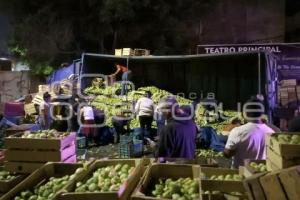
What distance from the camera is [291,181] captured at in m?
3.42

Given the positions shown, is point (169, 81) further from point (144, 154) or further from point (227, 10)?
point (227, 10)

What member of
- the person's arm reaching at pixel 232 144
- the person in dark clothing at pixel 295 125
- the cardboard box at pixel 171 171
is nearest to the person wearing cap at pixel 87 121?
the person in dark clothing at pixel 295 125

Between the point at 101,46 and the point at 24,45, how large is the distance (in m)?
4.20

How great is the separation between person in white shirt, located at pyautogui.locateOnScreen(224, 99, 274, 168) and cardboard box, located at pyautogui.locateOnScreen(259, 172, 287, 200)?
2.28 meters

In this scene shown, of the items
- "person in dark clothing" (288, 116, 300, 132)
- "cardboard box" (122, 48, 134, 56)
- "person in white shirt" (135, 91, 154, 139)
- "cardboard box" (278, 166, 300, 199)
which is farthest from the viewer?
"cardboard box" (122, 48, 134, 56)

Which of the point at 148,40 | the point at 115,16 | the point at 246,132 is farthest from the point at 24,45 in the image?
the point at 246,132

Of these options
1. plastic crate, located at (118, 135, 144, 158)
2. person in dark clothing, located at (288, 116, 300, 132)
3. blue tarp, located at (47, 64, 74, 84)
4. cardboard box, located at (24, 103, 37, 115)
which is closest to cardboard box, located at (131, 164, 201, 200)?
person in dark clothing, located at (288, 116, 300, 132)

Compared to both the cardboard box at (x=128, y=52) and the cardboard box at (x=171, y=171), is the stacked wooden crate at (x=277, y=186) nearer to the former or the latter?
the cardboard box at (x=171, y=171)

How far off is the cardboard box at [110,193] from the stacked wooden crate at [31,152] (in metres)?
0.65

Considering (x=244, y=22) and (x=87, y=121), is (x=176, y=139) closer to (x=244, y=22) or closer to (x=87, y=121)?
(x=87, y=121)

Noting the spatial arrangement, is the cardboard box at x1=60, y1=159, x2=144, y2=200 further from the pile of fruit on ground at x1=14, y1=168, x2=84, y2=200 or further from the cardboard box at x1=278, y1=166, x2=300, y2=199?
the cardboard box at x1=278, y1=166, x2=300, y2=199

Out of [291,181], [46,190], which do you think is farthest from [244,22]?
[291,181]

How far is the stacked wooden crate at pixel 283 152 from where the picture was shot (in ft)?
13.8

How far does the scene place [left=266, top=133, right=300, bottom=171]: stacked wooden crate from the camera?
4215 millimetres
